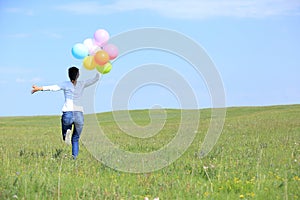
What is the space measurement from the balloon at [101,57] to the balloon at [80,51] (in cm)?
27

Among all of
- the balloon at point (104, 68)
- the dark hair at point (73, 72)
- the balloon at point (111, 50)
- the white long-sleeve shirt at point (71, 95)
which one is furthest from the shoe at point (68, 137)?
the balloon at point (111, 50)

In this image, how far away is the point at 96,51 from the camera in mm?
10594

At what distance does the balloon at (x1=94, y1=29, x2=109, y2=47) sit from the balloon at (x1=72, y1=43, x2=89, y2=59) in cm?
33

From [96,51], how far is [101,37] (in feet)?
1.09

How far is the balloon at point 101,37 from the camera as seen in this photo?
10586 mm

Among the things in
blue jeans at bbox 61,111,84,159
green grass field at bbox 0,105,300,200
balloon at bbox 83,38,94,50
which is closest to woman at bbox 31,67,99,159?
blue jeans at bbox 61,111,84,159

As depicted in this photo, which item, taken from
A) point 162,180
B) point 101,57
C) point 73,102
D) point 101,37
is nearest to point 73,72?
point 73,102

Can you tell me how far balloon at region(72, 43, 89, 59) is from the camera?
10492 millimetres

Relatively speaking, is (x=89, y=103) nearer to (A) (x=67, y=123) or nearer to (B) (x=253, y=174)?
(A) (x=67, y=123)

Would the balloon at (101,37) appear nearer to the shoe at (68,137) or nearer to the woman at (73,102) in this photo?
the woman at (73,102)

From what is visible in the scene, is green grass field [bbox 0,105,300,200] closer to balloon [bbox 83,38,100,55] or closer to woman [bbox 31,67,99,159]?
woman [bbox 31,67,99,159]

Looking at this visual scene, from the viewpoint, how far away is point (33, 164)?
9.17 meters

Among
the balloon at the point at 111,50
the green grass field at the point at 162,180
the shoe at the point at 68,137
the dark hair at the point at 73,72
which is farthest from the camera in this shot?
the shoe at the point at 68,137

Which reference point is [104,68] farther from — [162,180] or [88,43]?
[162,180]
